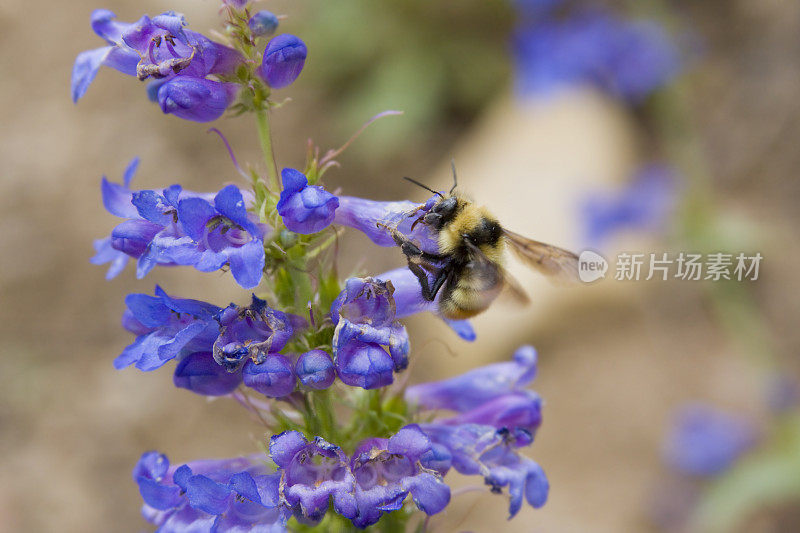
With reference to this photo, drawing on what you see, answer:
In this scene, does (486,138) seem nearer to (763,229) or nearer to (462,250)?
(763,229)

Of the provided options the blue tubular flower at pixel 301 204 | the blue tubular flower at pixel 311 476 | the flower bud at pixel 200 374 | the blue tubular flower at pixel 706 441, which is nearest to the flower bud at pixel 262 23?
the blue tubular flower at pixel 301 204

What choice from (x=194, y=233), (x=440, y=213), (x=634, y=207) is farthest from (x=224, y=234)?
(x=634, y=207)

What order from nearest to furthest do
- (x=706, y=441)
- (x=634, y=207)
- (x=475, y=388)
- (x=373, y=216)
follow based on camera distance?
(x=373, y=216), (x=475, y=388), (x=706, y=441), (x=634, y=207)

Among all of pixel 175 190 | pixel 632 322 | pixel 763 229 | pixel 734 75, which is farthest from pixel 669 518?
pixel 175 190

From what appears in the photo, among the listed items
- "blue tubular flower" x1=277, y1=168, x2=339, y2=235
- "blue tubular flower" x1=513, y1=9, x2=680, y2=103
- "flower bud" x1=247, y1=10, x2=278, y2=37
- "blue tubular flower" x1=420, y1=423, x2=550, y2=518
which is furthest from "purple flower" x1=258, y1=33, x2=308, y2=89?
"blue tubular flower" x1=513, y1=9, x2=680, y2=103

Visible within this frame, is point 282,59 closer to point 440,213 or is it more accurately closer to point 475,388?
point 440,213
